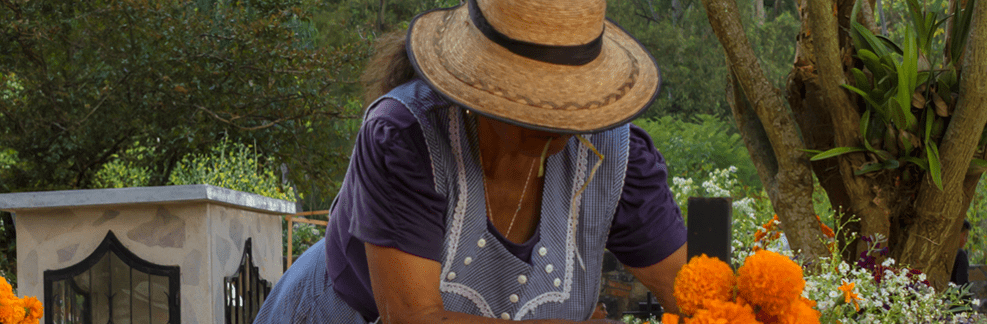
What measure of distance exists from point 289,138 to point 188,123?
1016mm

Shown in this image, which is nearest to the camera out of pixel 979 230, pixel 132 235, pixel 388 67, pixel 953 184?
pixel 388 67

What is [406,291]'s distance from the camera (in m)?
1.26

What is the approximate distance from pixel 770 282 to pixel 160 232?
2.89m

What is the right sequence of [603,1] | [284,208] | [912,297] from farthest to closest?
[284,208]
[912,297]
[603,1]

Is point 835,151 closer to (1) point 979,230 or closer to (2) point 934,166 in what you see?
(2) point 934,166

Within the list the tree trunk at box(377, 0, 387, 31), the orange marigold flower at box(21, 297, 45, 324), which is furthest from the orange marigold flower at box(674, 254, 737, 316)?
the tree trunk at box(377, 0, 387, 31)

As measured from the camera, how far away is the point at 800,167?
10.4 ft

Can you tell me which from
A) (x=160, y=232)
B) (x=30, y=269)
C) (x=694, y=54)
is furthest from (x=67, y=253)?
(x=694, y=54)

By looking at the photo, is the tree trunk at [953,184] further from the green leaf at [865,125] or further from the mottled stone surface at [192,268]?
the mottled stone surface at [192,268]

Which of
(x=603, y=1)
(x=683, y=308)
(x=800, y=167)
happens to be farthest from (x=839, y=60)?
(x=683, y=308)

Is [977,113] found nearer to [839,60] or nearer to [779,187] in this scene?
[839,60]

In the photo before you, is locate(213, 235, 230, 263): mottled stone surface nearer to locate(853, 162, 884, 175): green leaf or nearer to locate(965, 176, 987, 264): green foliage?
locate(853, 162, 884, 175): green leaf

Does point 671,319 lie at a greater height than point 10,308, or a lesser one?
greater

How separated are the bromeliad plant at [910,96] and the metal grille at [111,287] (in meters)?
2.68
